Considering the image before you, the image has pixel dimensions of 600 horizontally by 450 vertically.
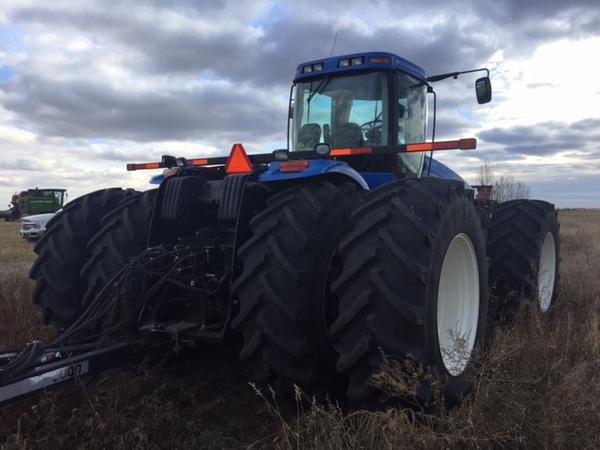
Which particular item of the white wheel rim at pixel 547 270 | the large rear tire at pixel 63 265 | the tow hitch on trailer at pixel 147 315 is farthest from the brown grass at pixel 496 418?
the white wheel rim at pixel 547 270

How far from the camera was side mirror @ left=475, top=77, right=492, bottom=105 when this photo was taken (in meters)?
5.96

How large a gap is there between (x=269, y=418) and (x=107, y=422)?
3.51ft

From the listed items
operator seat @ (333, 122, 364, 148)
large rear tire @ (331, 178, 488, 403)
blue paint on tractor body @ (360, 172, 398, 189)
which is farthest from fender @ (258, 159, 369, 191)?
operator seat @ (333, 122, 364, 148)

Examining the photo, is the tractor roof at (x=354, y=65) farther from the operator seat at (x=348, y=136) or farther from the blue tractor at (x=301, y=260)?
the operator seat at (x=348, y=136)

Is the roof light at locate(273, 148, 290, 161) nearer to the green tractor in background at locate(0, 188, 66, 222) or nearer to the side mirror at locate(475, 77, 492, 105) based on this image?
the side mirror at locate(475, 77, 492, 105)

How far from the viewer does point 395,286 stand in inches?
124

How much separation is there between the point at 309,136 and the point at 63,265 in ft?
8.62

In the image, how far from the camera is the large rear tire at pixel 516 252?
19.6 ft

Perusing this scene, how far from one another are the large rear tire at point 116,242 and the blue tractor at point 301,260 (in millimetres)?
16

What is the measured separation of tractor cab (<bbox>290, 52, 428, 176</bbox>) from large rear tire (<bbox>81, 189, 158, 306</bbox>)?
68.0 inches

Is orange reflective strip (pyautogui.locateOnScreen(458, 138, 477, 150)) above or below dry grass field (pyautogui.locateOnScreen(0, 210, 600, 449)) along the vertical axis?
above

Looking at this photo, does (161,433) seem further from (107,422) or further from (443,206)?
(443,206)

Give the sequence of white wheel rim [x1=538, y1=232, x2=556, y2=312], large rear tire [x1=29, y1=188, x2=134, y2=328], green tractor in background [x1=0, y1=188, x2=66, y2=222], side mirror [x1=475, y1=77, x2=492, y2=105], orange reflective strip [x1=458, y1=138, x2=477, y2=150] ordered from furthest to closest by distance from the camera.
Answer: green tractor in background [x1=0, y1=188, x2=66, y2=222] < white wheel rim [x1=538, y1=232, x2=556, y2=312] < side mirror [x1=475, y1=77, x2=492, y2=105] < large rear tire [x1=29, y1=188, x2=134, y2=328] < orange reflective strip [x1=458, y1=138, x2=477, y2=150]

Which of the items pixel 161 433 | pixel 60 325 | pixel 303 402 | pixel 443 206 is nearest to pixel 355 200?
pixel 443 206
